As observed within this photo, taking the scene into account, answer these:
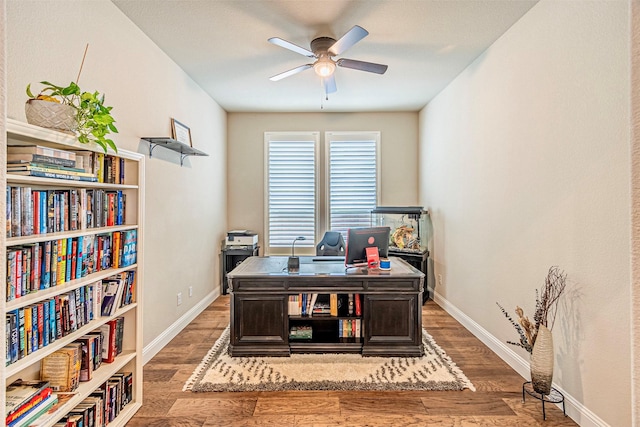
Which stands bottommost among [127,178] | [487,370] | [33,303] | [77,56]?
[487,370]

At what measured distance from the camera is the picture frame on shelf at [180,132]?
11.5ft

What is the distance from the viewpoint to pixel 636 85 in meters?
0.81

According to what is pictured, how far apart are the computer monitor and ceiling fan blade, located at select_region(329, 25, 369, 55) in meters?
1.59

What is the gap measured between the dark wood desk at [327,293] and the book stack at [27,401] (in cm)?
148

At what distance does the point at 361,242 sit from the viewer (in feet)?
10.7

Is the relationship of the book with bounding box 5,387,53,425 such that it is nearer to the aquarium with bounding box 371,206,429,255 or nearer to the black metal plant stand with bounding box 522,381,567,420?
the black metal plant stand with bounding box 522,381,567,420

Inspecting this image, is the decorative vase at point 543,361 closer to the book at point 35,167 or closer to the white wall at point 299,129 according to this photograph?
the book at point 35,167

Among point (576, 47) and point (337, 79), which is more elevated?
point (337, 79)

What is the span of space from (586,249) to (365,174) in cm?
373

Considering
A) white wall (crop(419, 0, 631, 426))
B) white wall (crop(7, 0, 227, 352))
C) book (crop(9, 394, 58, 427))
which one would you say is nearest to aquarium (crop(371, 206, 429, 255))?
white wall (crop(419, 0, 631, 426))

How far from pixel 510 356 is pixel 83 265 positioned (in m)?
3.28

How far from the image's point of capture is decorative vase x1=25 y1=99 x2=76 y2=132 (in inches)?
62.0

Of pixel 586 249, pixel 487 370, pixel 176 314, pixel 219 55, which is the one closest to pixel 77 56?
pixel 219 55

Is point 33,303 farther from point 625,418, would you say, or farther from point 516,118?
point 516,118
